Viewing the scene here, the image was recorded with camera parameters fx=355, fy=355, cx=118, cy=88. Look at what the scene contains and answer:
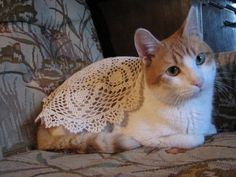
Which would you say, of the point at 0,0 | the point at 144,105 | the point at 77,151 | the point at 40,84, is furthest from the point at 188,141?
the point at 0,0

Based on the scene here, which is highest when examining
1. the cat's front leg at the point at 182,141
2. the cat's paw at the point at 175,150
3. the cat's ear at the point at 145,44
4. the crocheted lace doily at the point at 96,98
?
the cat's ear at the point at 145,44

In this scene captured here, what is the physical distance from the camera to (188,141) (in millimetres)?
880

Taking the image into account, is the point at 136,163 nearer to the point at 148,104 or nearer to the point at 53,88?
the point at 148,104

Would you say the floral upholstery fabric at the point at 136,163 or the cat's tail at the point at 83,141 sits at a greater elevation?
the cat's tail at the point at 83,141

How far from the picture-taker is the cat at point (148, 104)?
88 centimetres

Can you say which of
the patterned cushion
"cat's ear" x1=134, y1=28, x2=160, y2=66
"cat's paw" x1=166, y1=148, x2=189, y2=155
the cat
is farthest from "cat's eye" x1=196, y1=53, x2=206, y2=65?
the patterned cushion

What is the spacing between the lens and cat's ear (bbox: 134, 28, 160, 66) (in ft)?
2.95

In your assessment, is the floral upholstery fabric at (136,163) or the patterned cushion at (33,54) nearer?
the floral upholstery fabric at (136,163)

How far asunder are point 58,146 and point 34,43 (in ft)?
1.27

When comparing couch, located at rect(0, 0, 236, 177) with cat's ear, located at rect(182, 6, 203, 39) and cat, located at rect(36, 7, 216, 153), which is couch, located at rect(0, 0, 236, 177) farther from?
cat's ear, located at rect(182, 6, 203, 39)

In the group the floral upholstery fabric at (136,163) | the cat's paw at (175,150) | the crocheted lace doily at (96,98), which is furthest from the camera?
the crocheted lace doily at (96,98)

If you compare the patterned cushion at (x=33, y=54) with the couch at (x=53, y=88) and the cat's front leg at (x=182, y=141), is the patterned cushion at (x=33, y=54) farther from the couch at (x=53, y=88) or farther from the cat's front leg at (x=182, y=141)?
the cat's front leg at (x=182, y=141)

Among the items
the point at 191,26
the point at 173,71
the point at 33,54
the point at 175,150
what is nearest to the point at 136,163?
the point at 175,150

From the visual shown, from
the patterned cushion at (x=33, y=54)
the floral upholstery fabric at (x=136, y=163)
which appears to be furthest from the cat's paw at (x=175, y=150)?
the patterned cushion at (x=33, y=54)
